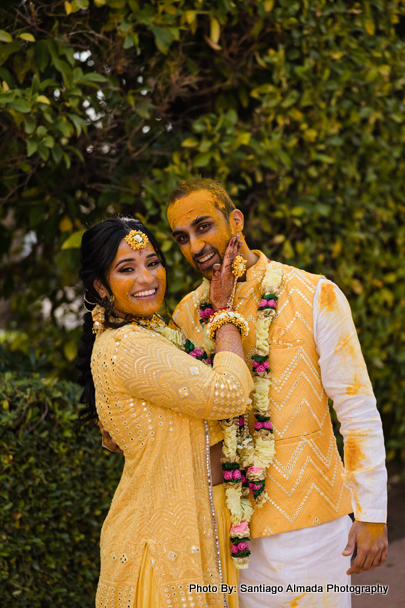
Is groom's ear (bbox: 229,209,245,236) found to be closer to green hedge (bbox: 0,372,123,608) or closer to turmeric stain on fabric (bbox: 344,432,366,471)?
turmeric stain on fabric (bbox: 344,432,366,471)

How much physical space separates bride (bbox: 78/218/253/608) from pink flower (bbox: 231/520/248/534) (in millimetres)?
72

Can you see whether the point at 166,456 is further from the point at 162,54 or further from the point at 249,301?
the point at 162,54

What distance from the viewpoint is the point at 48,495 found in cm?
310

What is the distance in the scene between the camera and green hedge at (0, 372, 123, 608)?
295 cm

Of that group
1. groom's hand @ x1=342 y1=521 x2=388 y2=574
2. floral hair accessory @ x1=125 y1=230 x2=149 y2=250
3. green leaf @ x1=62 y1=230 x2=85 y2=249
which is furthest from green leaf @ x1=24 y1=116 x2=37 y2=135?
groom's hand @ x1=342 y1=521 x2=388 y2=574

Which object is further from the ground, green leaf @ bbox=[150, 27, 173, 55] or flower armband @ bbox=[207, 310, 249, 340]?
green leaf @ bbox=[150, 27, 173, 55]

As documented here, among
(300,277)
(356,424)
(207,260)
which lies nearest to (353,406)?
Answer: (356,424)

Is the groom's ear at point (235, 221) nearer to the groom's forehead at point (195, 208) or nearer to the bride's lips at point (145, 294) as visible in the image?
the groom's forehead at point (195, 208)

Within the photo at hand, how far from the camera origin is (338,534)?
2.27 meters

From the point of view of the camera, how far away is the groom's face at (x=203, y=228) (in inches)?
91.4

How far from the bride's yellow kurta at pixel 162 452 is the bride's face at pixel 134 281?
95mm

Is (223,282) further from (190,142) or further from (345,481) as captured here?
(190,142)

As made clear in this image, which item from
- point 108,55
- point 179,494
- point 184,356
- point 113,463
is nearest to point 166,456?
point 179,494

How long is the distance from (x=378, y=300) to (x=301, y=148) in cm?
142
